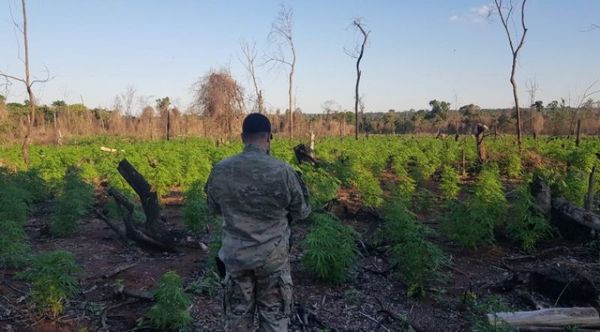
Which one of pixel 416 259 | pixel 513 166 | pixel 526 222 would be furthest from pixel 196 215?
pixel 513 166

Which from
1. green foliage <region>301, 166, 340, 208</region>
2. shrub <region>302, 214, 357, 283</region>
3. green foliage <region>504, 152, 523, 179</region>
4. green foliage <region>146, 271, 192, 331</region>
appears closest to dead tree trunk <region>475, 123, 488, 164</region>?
green foliage <region>504, 152, 523, 179</region>

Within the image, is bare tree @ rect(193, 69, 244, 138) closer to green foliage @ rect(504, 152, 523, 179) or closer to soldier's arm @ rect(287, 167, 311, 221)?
green foliage @ rect(504, 152, 523, 179)

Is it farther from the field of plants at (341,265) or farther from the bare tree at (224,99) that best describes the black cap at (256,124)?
the bare tree at (224,99)

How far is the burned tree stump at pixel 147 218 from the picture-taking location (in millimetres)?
7633

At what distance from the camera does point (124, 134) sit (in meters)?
43.9

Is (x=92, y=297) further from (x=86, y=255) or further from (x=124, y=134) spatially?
(x=124, y=134)

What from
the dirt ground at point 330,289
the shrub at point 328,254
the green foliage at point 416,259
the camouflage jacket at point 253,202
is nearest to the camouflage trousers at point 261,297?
the camouflage jacket at point 253,202

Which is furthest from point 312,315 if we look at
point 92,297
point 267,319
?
point 92,297

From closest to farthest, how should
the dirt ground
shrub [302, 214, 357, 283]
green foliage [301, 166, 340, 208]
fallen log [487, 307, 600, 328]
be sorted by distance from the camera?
fallen log [487, 307, 600, 328] → the dirt ground → shrub [302, 214, 357, 283] → green foliage [301, 166, 340, 208]

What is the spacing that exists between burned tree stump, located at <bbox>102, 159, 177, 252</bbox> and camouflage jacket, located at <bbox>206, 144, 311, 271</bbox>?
417cm

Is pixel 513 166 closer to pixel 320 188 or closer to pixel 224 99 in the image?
pixel 320 188

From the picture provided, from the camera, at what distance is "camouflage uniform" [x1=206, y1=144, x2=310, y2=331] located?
3768 mm

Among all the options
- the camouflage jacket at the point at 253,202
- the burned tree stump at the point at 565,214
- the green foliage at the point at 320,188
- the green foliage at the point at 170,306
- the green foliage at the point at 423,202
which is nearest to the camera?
the camouflage jacket at the point at 253,202

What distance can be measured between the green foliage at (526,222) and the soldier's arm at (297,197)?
517 cm
